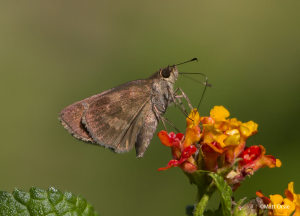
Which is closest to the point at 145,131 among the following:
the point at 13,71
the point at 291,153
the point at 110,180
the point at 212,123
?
the point at 212,123

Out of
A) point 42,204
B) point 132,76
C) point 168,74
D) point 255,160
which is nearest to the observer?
point 42,204

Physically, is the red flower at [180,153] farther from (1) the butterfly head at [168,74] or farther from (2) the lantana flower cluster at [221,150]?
(1) the butterfly head at [168,74]

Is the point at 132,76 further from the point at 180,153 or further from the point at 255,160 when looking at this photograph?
the point at 255,160

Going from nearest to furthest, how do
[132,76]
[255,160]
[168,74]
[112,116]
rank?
[255,160] → [112,116] → [168,74] → [132,76]

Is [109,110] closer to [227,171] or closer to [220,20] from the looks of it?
[227,171]

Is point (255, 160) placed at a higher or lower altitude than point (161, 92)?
lower

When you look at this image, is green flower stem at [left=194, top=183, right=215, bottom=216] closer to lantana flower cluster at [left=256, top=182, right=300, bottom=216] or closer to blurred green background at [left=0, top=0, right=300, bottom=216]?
lantana flower cluster at [left=256, top=182, right=300, bottom=216]

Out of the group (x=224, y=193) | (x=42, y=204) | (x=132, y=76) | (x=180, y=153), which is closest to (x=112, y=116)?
(x=180, y=153)
